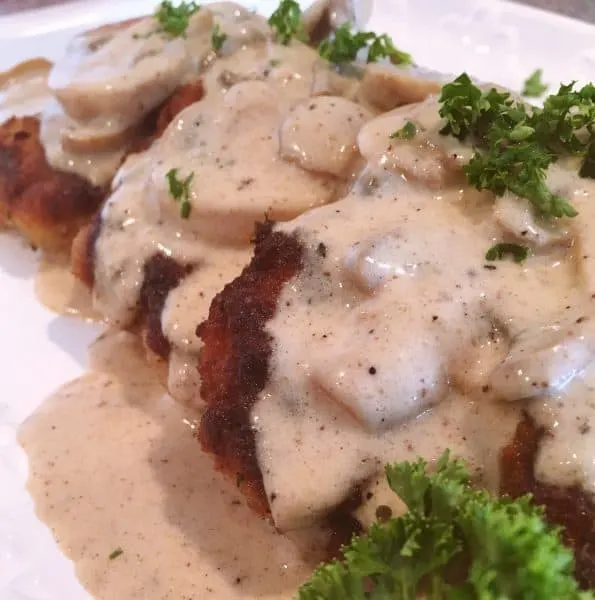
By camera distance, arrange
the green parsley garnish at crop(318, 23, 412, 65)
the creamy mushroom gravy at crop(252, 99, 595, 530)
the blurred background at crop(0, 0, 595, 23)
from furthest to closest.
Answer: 1. the blurred background at crop(0, 0, 595, 23)
2. the green parsley garnish at crop(318, 23, 412, 65)
3. the creamy mushroom gravy at crop(252, 99, 595, 530)

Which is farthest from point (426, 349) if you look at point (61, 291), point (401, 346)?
point (61, 291)

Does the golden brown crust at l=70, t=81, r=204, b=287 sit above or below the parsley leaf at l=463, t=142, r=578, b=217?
below

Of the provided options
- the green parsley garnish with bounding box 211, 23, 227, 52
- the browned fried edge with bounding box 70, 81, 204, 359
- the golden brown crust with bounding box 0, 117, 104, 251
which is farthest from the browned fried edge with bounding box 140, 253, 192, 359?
the green parsley garnish with bounding box 211, 23, 227, 52

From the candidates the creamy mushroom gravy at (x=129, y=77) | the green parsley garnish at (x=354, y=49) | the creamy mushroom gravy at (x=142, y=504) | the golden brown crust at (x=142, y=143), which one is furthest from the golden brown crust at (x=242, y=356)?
the green parsley garnish at (x=354, y=49)

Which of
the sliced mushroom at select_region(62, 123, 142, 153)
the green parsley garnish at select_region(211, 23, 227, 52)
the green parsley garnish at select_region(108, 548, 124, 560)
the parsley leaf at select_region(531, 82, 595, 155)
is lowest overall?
the green parsley garnish at select_region(108, 548, 124, 560)

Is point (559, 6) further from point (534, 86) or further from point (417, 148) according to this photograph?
point (417, 148)

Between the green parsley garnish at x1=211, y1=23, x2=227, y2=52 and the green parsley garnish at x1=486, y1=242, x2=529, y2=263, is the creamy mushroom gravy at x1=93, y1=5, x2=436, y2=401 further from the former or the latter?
the green parsley garnish at x1=486, y1=242, x2=529, y2=263

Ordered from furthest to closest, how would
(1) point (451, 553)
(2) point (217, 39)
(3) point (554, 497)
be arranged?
(2) point (217, 39), (3) point (554, 497), (1) point (451, 553)

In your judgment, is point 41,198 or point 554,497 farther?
point 41,198
